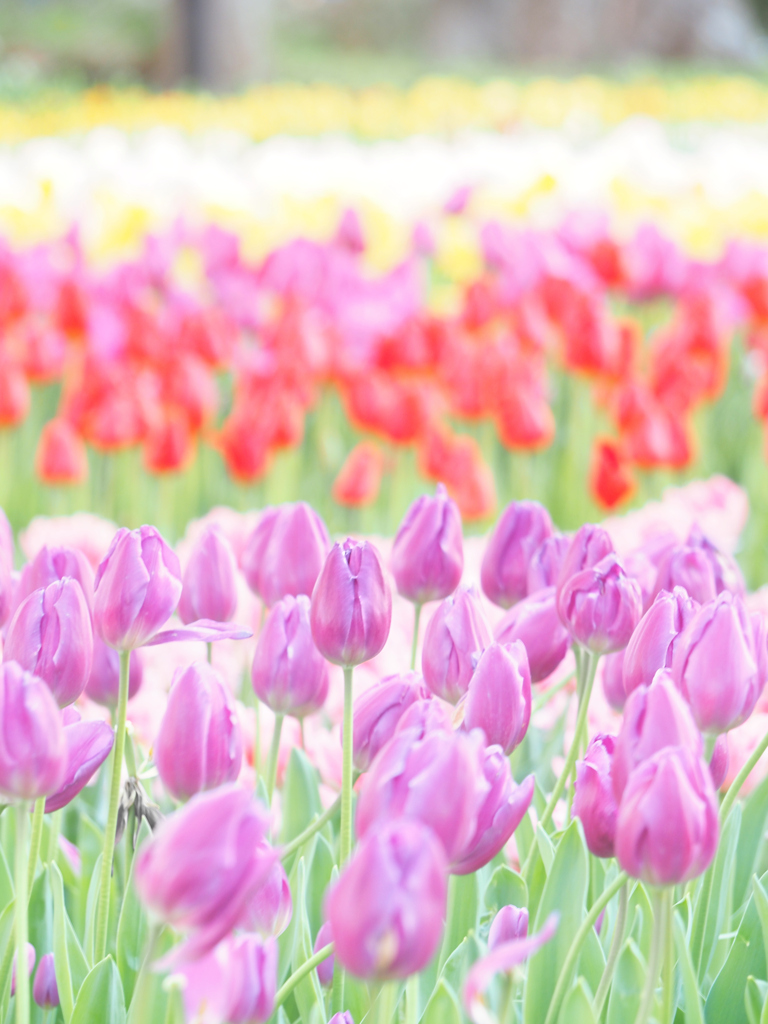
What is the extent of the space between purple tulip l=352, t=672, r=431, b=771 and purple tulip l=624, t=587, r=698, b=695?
13 cm

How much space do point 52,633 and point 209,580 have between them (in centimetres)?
27

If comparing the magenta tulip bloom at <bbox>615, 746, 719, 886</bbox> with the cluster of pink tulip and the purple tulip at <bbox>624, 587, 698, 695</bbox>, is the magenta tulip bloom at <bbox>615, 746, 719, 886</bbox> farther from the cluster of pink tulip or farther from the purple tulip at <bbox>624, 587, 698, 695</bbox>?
the purple tulip at <bbox>624, 587, 698, 695</bbox>

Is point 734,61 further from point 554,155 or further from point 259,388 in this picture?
point 259,388

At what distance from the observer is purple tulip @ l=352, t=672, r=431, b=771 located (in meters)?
0.78

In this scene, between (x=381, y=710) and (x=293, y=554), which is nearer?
(x=381, y=710)

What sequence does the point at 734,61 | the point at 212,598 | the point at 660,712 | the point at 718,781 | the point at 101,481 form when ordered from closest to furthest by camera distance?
1. the point at 660,712
2. the point at 718,781
3. the point at 212,598
4. the point at 101,481
5. the point at 734,61

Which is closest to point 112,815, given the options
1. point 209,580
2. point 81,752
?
point 81,752

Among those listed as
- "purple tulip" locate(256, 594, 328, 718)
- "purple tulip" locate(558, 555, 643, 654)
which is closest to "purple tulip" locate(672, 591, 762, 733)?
"purple tulip" locate(558, 555, 643, 654)

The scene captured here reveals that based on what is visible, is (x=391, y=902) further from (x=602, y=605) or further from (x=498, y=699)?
(x=602, y=605)

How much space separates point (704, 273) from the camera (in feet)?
10.4

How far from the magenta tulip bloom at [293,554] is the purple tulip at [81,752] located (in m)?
0.29

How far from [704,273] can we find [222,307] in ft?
3.92

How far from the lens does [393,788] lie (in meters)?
0.59


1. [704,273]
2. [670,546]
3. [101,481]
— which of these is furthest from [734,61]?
[670,546]
